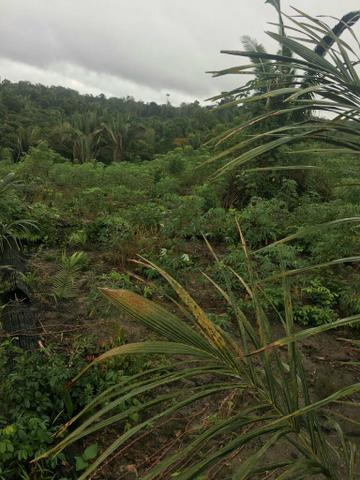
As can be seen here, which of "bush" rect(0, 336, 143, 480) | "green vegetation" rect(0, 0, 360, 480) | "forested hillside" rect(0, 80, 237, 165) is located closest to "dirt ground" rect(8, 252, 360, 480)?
"green vegetation" rect(0, 0, 360, 480)

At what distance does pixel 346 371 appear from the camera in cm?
327

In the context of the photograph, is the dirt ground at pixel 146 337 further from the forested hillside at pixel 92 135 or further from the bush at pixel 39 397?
the forested hillside at pixel 92 135

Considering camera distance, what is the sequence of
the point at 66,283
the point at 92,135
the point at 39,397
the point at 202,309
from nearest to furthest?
the point at 39,397 < the point at 202,309 < the point at 66,283 < the point at 92,135

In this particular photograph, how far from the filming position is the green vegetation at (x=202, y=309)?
0.93 m

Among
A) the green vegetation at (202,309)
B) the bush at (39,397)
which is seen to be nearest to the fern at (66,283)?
the green vegetation at (202,309)

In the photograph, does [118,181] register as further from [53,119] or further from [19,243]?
[53,119]

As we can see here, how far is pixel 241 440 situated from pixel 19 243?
489 centimetres

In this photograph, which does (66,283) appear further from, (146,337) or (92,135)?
(92,135)

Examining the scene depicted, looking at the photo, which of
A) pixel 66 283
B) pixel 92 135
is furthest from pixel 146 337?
pixel 92 135

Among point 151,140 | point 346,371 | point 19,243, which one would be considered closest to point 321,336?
point 346,371

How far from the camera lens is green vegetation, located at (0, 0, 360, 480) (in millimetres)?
933

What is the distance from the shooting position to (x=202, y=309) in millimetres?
3537

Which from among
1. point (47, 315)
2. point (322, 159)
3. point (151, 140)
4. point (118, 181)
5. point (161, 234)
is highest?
point (151, 140)

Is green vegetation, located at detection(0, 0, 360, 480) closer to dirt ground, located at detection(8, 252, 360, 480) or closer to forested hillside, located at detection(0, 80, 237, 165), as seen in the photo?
dirt ground, located at detection(8, 252, 360, 480)
